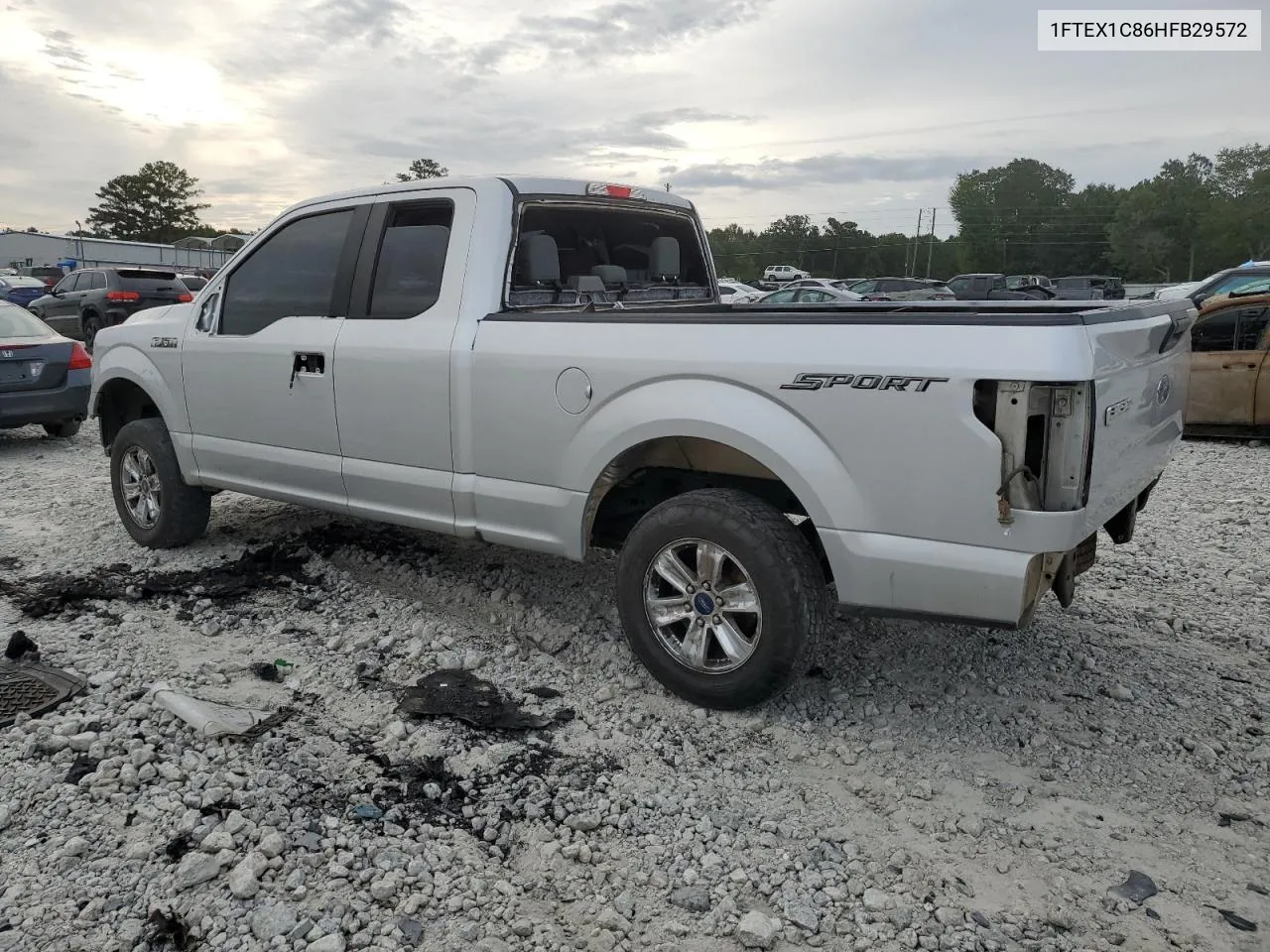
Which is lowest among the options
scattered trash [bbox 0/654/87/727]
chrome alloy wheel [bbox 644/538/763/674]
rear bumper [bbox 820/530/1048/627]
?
scattered trash [bbox 0/654/87/727]

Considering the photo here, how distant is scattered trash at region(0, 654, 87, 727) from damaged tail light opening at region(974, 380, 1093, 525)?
3.55 meters

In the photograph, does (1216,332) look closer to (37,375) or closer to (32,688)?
(32,688)

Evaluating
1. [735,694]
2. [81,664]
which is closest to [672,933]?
[735,694]

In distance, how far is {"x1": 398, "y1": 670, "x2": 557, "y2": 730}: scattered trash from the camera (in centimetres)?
378

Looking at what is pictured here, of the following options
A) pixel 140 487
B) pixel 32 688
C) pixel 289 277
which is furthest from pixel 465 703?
pixel 140 487

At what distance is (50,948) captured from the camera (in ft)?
8.25

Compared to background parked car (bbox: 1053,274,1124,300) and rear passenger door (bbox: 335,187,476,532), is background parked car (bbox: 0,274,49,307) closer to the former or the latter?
rear passenger door (bbox: 335,187,476,532)

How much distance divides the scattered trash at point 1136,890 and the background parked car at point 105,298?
2028 cm

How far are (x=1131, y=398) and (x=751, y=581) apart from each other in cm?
143

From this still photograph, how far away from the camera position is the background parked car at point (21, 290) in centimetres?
2694

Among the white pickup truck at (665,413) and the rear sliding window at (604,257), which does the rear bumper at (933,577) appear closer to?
the white pickup truck at (665,413)

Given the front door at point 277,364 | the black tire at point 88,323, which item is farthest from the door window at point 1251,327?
the black tire at point 88,323

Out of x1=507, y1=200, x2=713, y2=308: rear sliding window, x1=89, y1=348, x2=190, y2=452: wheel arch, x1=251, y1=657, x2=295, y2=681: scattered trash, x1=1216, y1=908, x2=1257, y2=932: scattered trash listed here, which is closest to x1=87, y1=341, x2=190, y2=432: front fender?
x1=89, y1=348, x2=190, y2=452: wheel arch

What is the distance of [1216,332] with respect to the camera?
31.7 ft
